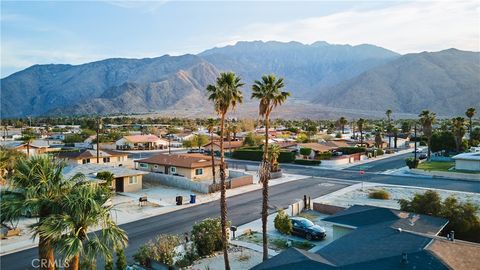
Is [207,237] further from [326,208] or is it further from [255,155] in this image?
[255,155]

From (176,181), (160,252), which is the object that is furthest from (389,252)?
(176,181)

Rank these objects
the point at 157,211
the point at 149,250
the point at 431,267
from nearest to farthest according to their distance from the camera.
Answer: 1. the point at 431,267
2. the point at 149,250
3. the point at 157,211

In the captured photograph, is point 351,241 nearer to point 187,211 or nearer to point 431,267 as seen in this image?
point 431,267

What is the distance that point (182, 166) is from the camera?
48344 mm

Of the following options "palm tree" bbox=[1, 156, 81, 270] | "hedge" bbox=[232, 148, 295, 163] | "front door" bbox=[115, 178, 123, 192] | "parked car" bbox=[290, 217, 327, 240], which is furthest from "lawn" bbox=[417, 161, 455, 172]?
"palm tree" bbox=[1, 156, 81, 270]

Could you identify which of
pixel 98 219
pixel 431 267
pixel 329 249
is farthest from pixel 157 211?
pixel 431 267

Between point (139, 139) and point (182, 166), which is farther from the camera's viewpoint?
point (139, 139)

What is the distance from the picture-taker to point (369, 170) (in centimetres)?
5869

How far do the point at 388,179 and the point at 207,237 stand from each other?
34467 millimetres

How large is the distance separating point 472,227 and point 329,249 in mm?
10808

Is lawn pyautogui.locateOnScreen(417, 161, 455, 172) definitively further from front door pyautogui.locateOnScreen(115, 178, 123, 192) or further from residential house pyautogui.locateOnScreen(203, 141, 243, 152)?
front door pyautogui.locateOnScreen(115, 178, 123, 192)

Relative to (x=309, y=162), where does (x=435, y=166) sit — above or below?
below

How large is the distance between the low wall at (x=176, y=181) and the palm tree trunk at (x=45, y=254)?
95.5 ft

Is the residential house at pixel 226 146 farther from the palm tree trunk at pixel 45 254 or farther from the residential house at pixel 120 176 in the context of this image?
the palm tree trunk at pixel 45 254
